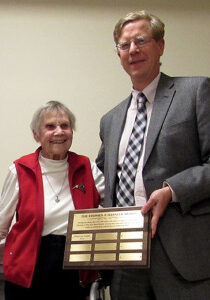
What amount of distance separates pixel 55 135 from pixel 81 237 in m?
0.55

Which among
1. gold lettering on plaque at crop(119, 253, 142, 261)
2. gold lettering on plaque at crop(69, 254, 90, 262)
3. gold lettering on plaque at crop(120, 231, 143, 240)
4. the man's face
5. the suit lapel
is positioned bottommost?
gold lettering on plaque at crop(69, 254, 90, 262)

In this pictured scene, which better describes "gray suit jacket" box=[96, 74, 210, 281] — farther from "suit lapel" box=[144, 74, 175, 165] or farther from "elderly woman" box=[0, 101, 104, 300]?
"elderly woman" box=[0, 101, 104, 300]

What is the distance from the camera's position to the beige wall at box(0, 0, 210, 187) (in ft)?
7.79

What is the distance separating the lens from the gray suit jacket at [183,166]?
124cm

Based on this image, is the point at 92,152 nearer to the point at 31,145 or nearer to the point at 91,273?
the point at 31,145

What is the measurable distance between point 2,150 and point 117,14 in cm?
118

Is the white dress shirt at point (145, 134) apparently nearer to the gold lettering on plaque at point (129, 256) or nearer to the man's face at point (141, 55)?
the man's face at point (141, 55)

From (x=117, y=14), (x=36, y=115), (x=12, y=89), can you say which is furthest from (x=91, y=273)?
(x=117, y=14)

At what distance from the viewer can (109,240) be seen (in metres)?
1.30

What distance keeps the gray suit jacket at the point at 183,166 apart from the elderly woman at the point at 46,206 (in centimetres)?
47

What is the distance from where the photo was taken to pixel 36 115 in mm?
1801

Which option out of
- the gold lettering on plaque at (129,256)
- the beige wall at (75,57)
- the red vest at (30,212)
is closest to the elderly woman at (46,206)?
the red vest at (30,212)

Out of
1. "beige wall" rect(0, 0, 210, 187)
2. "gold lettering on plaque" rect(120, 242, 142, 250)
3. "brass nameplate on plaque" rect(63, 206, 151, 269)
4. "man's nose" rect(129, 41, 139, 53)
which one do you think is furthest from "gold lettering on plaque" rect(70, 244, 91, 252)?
"beige wall" rect(0, 0, 210, 187)

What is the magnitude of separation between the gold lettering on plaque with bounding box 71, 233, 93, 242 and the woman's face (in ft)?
1.58
